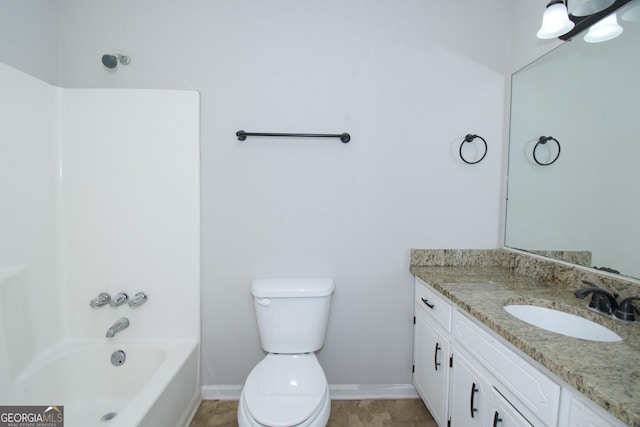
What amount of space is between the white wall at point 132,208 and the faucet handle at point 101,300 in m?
0.05

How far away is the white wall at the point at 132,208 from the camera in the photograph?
1.53 metres

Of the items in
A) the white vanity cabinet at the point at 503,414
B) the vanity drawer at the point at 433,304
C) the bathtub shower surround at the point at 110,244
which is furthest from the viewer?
the bathtub shower surround at the point at 110,244

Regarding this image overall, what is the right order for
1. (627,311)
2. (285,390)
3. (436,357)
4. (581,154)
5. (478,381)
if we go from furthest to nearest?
(436,357) < (581,154) < (285,390) < (478,381) < (627,311)

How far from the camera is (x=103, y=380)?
1.48m

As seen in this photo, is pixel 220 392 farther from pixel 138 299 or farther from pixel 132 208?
pixel 132 208

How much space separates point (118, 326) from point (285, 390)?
1.02m

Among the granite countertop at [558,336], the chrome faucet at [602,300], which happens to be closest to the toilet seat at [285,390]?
the granite countertop at [558,336]

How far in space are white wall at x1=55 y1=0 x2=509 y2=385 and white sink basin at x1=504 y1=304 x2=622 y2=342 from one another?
592mm

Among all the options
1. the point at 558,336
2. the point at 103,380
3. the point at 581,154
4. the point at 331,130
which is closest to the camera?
the point at 558,336

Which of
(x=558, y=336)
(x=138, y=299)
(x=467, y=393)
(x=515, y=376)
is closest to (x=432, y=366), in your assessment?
(x=467, y=393)

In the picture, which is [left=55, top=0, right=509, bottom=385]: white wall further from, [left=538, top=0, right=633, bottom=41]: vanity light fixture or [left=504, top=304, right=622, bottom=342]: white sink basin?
[left=504, top=304, right=622, bottom=342]: white sink basin

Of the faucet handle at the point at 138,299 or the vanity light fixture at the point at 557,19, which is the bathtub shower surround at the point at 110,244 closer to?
the faucet handle at the point at 138,299

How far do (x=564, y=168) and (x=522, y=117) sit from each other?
1.29 ft

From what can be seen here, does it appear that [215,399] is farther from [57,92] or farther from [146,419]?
[57,92]
